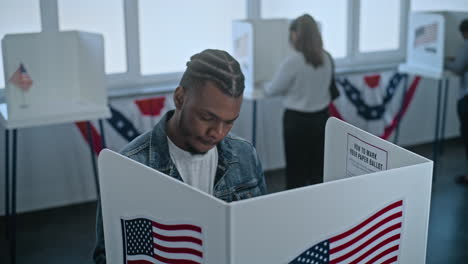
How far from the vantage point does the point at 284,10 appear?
5.24 metres

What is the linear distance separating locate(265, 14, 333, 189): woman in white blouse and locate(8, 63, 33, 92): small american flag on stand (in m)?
1.41

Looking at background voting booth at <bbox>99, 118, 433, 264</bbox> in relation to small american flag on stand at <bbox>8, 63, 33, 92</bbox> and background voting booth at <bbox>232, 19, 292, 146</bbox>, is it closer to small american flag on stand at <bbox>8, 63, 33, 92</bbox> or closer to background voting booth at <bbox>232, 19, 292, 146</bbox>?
small american flag on stand at <bbox>8, 63, 33, 92</bbox>

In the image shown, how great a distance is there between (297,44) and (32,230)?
1.97 metres

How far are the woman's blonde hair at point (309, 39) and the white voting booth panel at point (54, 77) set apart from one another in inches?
44.6

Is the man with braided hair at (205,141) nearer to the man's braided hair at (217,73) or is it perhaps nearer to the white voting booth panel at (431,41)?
the man's braided hair at (217,73)

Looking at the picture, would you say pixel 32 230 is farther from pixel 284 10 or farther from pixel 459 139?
pixel 459 139

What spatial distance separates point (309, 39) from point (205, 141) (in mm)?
2443

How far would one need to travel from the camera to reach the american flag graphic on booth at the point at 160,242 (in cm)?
112

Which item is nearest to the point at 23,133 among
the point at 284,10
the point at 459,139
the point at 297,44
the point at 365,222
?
the point at 297,44

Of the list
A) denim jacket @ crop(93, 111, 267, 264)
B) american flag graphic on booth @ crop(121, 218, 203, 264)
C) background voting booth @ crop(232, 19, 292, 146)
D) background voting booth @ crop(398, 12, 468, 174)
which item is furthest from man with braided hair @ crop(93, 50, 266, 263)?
background voting booth @ crop(398, 12, 468, 174)

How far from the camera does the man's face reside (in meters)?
1.40

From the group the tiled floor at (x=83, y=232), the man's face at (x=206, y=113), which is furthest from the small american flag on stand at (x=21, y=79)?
the man's face at (x=206, y=113)

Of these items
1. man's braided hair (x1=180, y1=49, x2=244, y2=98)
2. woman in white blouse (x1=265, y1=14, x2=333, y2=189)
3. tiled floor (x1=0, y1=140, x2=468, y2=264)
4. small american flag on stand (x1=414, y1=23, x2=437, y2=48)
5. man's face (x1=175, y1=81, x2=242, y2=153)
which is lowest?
tiled floor (x1=0, y1=140, x2=468, y2=264)

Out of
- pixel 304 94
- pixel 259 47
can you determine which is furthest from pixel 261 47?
pixel 304 94
